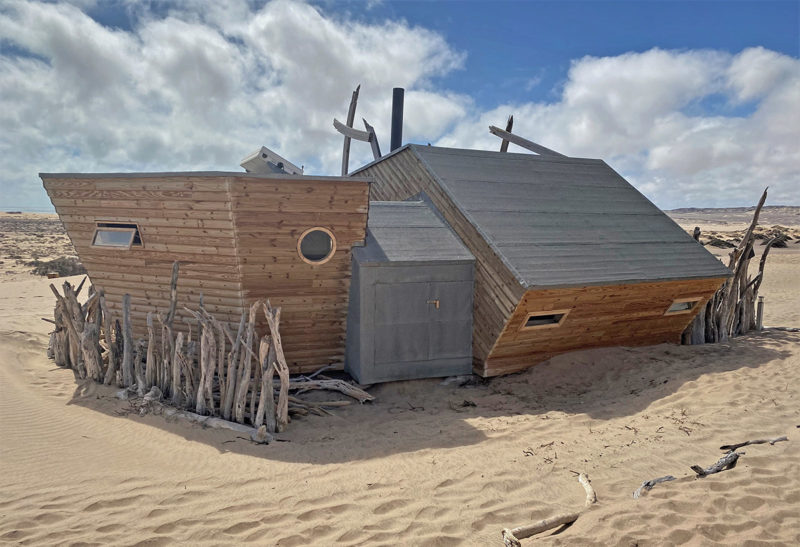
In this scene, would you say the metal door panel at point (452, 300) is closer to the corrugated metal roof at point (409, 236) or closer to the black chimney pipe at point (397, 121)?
the corrugated metal roof at point (409, 236)

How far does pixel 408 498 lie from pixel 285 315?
5015 mm

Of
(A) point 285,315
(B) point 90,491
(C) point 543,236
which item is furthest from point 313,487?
(C) point 543,236

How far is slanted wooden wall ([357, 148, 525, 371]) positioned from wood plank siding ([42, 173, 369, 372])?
96.7 inches

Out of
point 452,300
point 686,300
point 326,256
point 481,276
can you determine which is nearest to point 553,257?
point 481,276

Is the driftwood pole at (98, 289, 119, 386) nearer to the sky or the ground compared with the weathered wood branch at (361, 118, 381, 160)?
nearer to the ground

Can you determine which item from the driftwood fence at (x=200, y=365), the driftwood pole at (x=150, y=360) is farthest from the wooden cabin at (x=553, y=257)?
the driftwood pole at (x=150, y=360)

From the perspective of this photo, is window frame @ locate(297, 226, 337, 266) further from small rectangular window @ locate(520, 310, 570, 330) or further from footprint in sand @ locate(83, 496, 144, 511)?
footprint in sand @ locate(83, 496, 144, 511)

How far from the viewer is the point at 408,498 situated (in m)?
5.93

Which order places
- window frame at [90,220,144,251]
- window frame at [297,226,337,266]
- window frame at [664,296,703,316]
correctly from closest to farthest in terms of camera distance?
window frame at [297,226,337,266], window frame at [90,220,144,251], window frame at [664,296,703,316]

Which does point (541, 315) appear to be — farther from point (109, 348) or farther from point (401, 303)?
point (109, 348)

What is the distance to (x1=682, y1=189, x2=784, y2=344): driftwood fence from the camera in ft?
41.1

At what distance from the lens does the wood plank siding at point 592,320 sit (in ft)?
32.8

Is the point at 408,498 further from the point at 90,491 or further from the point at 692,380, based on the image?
the point at 692,380

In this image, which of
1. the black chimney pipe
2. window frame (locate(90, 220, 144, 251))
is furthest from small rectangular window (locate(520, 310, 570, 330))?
the black chimney pipe
